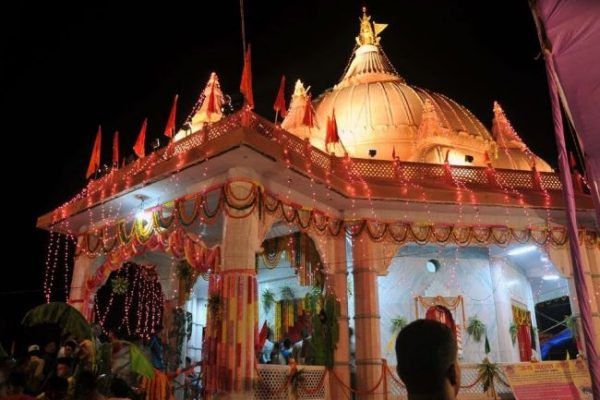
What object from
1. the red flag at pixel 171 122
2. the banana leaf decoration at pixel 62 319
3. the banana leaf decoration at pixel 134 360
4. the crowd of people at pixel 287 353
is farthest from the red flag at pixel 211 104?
the banana leaf decoration at pixel 134 360

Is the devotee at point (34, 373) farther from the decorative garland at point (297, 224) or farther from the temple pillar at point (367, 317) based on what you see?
the temple pillar at point (367, 317)

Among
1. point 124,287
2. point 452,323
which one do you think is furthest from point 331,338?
point 124,287

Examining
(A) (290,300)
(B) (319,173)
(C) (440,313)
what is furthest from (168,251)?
(C) (440,313)

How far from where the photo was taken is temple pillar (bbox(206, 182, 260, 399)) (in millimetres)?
10773

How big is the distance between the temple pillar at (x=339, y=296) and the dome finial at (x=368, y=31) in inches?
603

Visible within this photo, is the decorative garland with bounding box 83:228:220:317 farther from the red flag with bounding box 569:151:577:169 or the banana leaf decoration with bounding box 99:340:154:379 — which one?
the red flag with bounding box 569:151:577:169

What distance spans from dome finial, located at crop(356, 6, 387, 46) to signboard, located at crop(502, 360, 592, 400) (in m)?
18.2

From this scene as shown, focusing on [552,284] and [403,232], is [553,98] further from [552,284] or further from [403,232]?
[552,284]

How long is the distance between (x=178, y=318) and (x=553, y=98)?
1337 centimetres

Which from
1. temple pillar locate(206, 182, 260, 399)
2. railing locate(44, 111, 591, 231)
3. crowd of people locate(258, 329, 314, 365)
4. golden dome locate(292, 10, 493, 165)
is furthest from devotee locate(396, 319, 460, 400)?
golden dome locate(292, 10, 493, 165)

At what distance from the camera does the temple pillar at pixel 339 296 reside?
1351cm

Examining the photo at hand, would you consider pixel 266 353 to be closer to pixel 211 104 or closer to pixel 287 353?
pixel 287 353

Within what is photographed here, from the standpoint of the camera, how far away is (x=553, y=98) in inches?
353

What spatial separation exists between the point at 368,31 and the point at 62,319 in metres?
22.2
